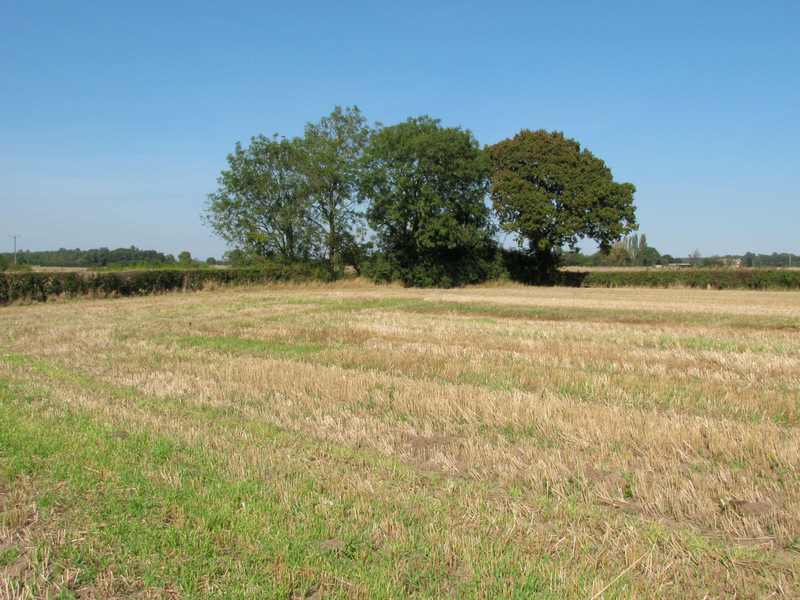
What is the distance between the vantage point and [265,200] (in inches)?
1633

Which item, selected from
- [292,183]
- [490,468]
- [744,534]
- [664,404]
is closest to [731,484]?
[744,534]

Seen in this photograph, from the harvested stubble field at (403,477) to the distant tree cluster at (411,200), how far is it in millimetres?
30198

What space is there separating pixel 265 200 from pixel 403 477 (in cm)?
3994

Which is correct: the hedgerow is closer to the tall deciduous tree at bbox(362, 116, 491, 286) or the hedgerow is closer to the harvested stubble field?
the tall deciduous tree at bbox(362, 116, 491, 286)

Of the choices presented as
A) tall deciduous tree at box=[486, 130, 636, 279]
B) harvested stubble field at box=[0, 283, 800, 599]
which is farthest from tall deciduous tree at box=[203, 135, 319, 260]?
harvested stubble field at box=[0, 283, 800, 599]

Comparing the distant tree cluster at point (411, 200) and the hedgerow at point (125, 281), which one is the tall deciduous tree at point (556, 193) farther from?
the hedgerow at point (125, 281)

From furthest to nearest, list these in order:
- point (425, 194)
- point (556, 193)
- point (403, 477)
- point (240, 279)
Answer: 1. point (556, 193)
2. point (425, 194)
3. point (240, 279)
4. point (403, 477)

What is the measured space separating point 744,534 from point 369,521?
2351mm

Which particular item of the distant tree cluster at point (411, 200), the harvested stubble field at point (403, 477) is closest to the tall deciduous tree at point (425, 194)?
the distant tree cluster at point (411, 200)

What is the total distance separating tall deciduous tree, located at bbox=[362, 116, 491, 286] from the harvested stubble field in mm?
29201

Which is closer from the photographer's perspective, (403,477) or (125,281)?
(403,477)

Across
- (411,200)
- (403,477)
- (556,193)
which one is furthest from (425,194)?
(403,477)

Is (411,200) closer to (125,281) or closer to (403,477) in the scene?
(125,281)

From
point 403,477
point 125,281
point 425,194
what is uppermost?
point 425,194
